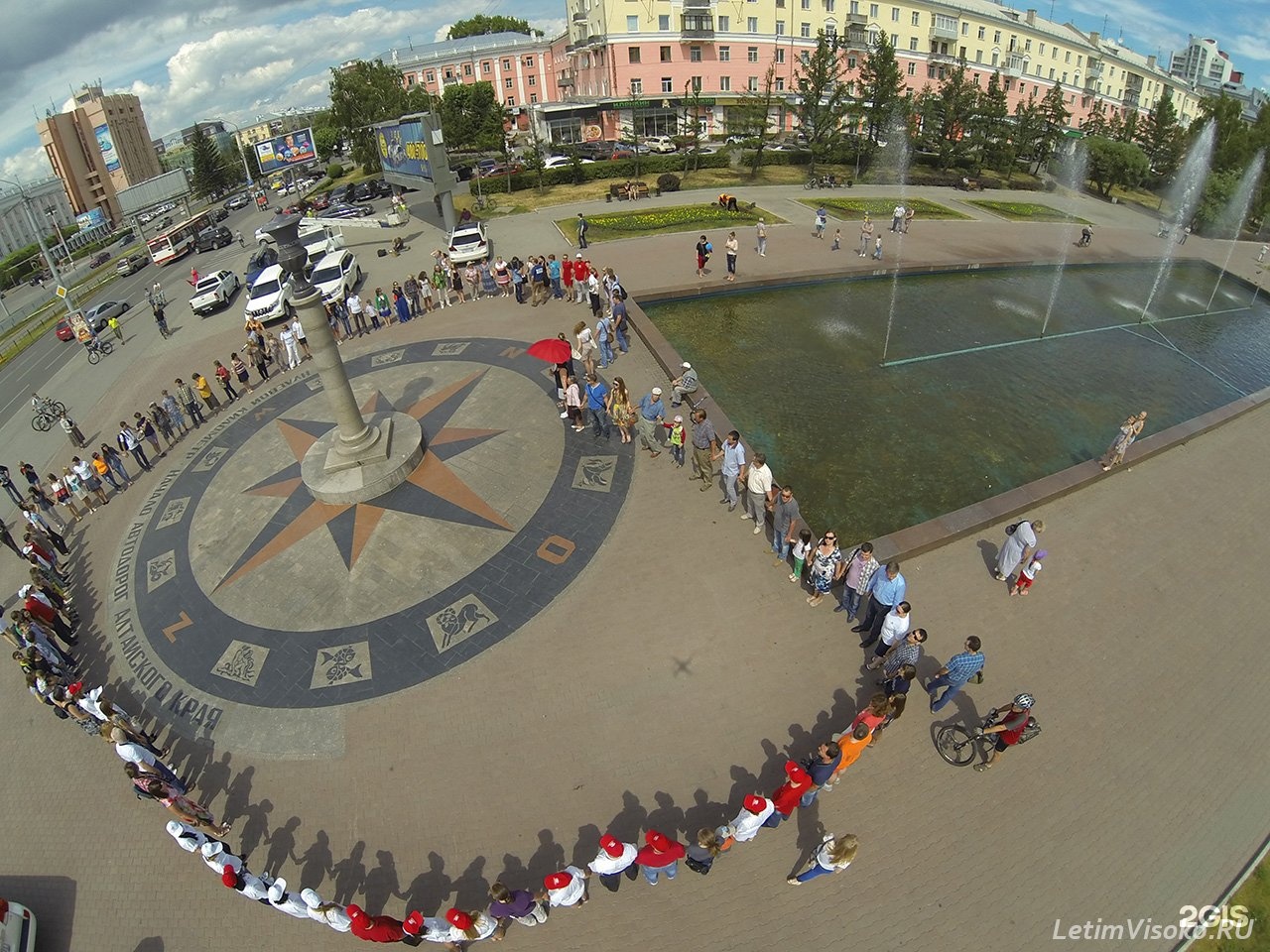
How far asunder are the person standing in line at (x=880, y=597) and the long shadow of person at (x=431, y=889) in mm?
6975

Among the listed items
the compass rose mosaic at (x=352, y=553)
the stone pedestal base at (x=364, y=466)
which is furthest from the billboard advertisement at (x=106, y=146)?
the stone pedestal base at (x=364, y=466)

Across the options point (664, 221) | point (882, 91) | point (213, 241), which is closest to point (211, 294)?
point (664, 221)

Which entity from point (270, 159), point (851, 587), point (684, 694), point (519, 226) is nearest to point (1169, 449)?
point (851, 587)

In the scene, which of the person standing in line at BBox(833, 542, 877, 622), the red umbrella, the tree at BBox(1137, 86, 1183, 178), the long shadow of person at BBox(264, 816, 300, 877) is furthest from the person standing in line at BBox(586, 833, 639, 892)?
the tree at BBox(1137, 86, 1183, 178)

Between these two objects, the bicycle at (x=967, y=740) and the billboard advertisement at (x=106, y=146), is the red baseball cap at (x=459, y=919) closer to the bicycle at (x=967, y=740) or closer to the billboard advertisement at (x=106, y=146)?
the bicycle at (x=967, y=740)

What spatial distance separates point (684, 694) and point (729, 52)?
241 feet

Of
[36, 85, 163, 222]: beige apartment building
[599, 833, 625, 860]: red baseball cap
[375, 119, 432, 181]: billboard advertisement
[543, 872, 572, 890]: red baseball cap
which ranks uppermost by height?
[375, 119, 432, 181]: billboard advertisement

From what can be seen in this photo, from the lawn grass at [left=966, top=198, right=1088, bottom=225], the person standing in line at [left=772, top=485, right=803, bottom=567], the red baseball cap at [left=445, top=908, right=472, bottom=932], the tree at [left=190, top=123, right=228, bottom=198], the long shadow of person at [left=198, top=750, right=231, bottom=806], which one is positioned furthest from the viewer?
the tree at [left=190, top=123, right=228, bottom=198]

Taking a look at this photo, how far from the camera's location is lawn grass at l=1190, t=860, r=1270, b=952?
6531 millimetres

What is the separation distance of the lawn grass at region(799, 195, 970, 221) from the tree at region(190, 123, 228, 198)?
84604mm

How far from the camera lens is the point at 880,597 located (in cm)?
923

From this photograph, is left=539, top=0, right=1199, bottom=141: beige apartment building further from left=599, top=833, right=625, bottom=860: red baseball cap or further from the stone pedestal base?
left=599, top=833, right=625, bottom=860: red baseball cap

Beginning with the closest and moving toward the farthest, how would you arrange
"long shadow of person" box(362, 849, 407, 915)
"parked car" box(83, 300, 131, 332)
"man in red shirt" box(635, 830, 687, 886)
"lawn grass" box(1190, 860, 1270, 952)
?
1. "lawn grass" box(1190, 860, 1270, 952)
2. "man in red shirt" box(635, 830, 687, 886)
3. "long shadow of person" box(362, 849, 407, 915)
4. "parked car" box(83, 300, 131, 332)

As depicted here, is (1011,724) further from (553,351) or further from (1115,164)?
(1115,164)
